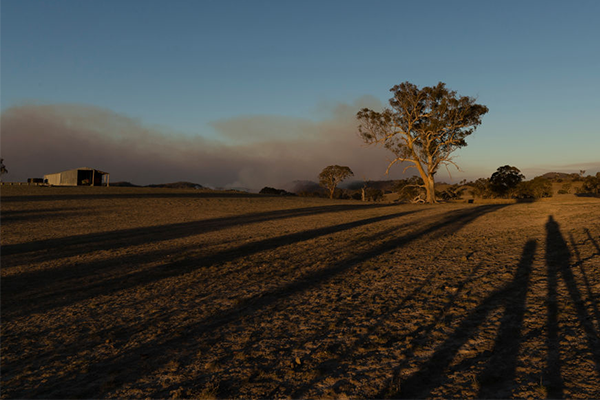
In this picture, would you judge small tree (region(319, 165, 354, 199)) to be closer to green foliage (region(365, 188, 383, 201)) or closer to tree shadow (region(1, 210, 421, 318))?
green foliage (region(365, 188, 383, 201))

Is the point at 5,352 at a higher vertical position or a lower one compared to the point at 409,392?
lower

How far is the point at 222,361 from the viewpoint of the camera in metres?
4.20

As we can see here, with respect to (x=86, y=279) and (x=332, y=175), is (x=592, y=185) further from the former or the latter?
(x=86, y=279)

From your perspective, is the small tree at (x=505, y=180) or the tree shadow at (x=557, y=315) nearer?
the tree shadow at (x=557, y=315)

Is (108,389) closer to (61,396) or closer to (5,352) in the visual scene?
(61,396)

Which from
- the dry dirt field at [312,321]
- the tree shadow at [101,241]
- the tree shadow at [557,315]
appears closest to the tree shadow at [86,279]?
the dry dirt field at [312,321]

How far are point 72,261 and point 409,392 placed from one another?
35.8 feet

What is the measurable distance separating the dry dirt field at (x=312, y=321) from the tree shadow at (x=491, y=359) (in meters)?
0.02

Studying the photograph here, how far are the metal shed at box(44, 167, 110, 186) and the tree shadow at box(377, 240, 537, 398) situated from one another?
2489 inches

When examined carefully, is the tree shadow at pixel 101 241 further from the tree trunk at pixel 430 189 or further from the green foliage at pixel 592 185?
the green foliage at pixel 592 185

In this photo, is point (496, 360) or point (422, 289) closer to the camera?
point (496, 360)

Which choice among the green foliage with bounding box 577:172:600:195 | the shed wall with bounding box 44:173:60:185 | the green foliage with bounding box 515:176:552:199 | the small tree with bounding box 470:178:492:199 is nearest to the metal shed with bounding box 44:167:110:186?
the shed wall with bounding box 44:173:60:185

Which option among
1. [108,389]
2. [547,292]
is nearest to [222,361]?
[108,389]

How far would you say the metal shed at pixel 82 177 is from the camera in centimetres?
5722
